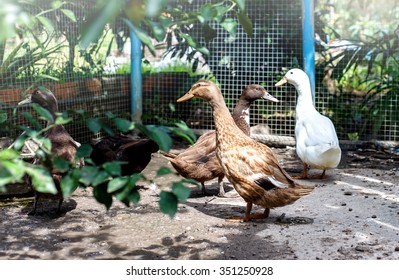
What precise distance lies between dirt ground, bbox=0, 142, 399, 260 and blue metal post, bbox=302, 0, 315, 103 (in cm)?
192

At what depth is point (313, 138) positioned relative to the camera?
5.98 meters

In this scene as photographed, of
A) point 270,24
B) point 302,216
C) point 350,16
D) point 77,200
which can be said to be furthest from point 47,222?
point 350,16

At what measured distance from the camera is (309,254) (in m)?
4.03

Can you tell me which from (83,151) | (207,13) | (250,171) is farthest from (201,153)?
(83,151)

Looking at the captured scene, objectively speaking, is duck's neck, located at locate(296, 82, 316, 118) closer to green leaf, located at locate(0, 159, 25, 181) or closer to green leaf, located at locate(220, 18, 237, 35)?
green leaf, located at locate(220, 18, 237, 35)

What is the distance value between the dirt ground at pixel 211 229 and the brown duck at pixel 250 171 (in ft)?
0.74

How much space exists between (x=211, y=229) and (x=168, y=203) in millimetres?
2387

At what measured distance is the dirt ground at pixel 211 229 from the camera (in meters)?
4.11

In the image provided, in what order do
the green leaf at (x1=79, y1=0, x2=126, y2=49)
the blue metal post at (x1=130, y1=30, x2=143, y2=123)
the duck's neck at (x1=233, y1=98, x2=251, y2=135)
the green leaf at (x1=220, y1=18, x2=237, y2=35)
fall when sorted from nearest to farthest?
1. the green leaf at (x1=79, y1=0, x2=126, y2=49)
2. the green leaf at (x1=220, y1=18, x2=237, y2=35)
3. the duck's neck at (x1=233, y1=98, x2=251, y2=135)
4. the blue metal post at (x1=130, y1=30, x2=143, y2=123)

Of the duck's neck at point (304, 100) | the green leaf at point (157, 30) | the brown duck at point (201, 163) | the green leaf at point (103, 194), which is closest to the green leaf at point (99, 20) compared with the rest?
the green leaf at point (157, 30)

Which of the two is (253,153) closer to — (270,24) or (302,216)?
(302,216)

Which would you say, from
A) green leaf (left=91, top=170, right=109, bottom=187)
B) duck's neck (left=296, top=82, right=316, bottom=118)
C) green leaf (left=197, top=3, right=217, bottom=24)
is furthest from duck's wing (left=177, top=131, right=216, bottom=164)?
green leaf (left=91, top=170, right=109, bottom=187)

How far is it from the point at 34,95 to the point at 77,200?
0.97 meters

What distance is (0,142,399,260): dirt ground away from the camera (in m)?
4.11
